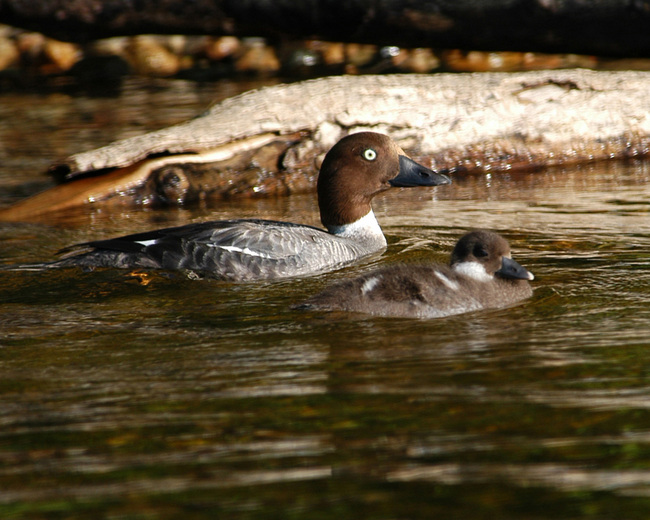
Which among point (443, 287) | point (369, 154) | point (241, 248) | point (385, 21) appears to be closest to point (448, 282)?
point (443, 287)

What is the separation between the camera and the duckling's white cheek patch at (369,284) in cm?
574

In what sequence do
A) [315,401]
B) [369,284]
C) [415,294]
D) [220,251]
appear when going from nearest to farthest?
[315,401] < [415,294] < [369,284] < [220,251]

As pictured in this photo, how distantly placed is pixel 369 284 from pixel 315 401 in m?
1.71

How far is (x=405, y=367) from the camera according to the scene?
15.0 ft

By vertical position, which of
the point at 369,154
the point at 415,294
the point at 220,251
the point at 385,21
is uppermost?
the point at 385,21

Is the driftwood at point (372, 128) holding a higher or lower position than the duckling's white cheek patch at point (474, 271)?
higher

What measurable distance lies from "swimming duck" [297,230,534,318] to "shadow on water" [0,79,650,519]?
Answer: 105 millimetres

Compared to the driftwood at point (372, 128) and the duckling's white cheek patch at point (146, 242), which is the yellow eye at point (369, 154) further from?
the driftwood at point (372, 128)

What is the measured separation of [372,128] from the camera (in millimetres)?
10047

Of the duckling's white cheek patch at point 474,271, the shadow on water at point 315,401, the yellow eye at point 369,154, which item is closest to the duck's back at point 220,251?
the shadow on water at point 315,401

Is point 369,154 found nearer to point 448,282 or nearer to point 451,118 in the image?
point 448,282

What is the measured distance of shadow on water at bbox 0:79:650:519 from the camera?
3.34 metres

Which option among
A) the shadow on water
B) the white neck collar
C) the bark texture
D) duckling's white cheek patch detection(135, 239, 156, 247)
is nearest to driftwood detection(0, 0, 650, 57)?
the bark texture

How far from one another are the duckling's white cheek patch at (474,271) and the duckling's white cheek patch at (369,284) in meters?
0.56
